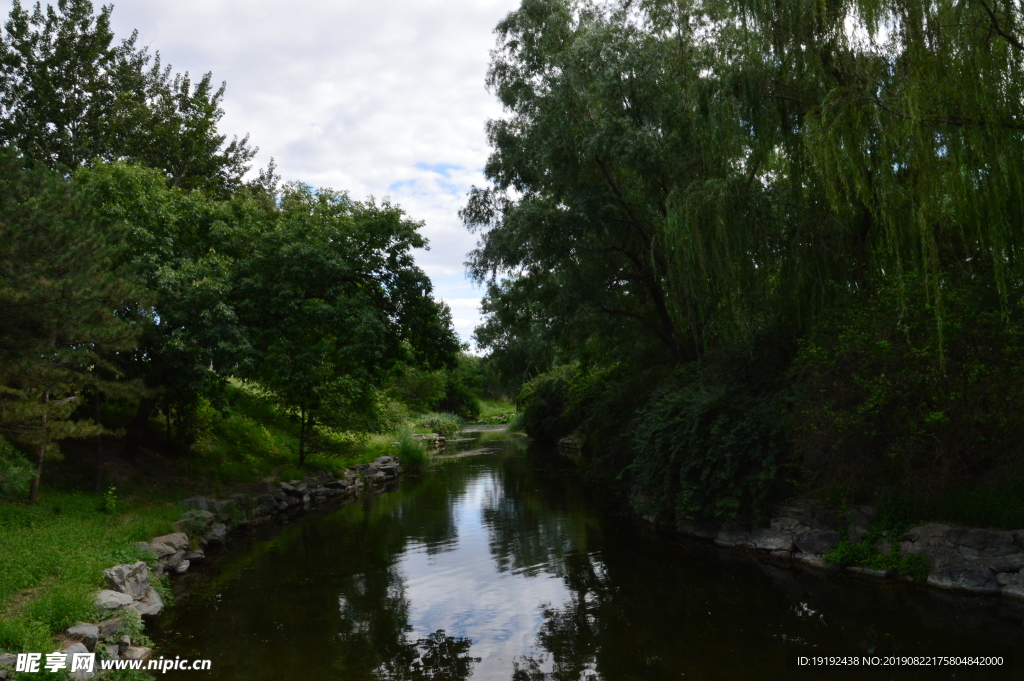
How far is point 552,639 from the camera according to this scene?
7.95 meters

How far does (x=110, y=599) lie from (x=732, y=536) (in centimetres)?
984

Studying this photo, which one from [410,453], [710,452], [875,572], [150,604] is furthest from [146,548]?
[410,453]

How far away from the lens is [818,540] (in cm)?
1072

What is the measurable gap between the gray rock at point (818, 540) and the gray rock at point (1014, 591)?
2.38 metres

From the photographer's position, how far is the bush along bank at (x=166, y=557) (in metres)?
6.93

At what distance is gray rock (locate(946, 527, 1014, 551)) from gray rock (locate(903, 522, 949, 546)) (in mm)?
90

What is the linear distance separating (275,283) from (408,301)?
324cm

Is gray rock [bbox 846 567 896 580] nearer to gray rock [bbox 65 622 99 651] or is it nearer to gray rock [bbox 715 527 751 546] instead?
gray rock [bbox 715 527 751 546]

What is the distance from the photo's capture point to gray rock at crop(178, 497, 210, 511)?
13895mm

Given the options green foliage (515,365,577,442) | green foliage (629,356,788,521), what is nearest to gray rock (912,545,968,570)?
green foliage (629,356,788,521)

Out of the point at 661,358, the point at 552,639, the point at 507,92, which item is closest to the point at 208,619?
the point at 552,639

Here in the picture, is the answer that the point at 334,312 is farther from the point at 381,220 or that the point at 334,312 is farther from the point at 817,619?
the point at 817,619

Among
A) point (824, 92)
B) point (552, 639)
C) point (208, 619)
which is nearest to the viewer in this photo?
point (552, 639)

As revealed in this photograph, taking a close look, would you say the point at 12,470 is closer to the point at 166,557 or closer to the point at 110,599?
the point at 110,599
